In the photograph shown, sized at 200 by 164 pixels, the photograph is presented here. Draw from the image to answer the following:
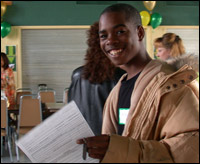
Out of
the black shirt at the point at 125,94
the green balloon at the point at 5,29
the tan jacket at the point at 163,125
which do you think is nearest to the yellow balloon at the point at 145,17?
the green balloon at the point at 5,29

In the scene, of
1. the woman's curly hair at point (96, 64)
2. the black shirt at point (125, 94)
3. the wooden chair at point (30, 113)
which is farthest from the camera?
the wooden chair at point (30, 113)

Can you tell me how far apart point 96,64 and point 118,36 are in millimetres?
1520

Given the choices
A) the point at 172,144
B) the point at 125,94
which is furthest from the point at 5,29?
the point at 172,144

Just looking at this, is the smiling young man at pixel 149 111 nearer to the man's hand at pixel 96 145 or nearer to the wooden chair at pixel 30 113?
the man's hand at pixel 96 145

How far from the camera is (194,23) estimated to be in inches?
368

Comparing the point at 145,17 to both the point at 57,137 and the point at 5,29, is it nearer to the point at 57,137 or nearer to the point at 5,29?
the point at 5,29

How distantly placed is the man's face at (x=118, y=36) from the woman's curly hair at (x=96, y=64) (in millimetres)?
1407

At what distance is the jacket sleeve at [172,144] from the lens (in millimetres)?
836

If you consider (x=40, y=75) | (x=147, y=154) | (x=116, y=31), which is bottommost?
(x=40, y=75)

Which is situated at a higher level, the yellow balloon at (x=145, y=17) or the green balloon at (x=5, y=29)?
the yellow balloon at (x=145, y=17)

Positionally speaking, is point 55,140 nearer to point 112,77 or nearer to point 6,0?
point 112,77

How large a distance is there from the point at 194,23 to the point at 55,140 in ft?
30.0

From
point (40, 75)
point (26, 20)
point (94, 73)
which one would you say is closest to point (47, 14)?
point (26, 20)

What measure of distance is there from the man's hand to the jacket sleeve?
0.01 m
